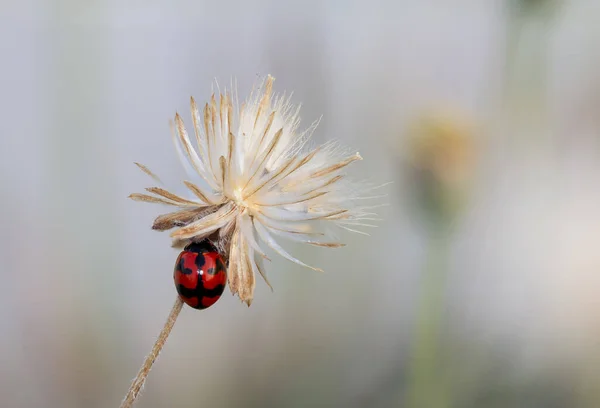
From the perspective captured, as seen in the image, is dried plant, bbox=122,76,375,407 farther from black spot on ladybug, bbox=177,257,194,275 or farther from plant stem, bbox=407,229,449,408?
plant stem, bbox=407,229,449,408

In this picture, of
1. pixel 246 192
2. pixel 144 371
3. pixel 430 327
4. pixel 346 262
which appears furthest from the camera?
pixel 346 262

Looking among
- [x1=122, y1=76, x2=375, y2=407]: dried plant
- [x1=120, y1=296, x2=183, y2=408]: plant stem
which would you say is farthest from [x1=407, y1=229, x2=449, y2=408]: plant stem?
[x1=120, y1=296, x2=183, y2=408]: plant stem

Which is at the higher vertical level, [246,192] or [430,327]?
[246,192]

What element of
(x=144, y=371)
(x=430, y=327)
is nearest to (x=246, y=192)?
(x=144, y=371)

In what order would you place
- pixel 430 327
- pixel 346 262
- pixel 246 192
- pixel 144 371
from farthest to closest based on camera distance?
pixel 346 262 < pixel 430 327 < pixel 246 192 < pixel 144 371

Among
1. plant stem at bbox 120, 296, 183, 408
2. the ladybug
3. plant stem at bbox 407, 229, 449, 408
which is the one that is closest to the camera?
plant stem at bbox 120, 296, 183, 408

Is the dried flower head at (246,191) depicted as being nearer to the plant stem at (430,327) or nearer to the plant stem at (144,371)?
the plant stem at (144,371)

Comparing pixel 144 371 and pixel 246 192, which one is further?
pixel 246 192

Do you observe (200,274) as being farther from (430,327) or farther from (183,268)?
(430,327)

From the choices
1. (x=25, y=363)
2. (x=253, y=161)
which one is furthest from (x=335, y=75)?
(x=253, y=161)

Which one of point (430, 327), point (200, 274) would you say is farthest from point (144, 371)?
point (430, 327)
